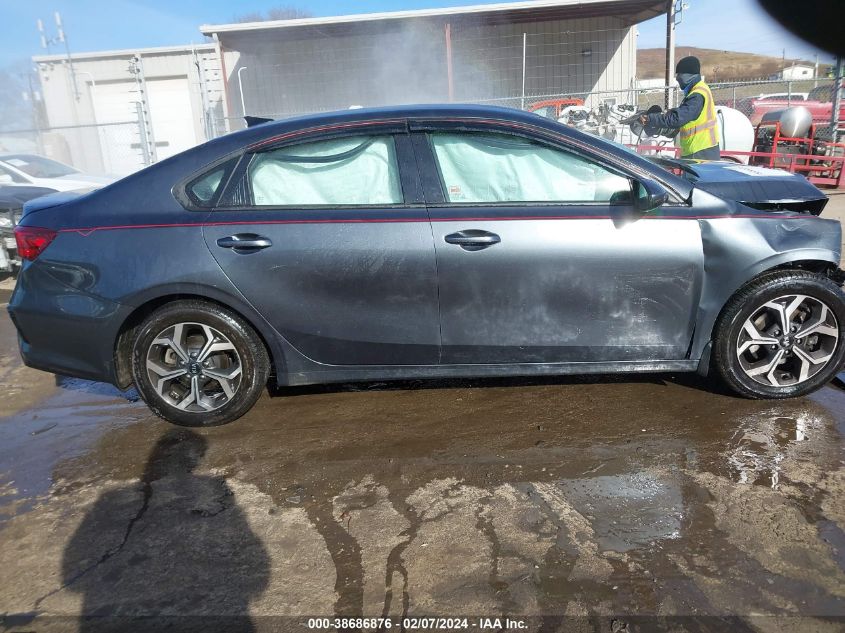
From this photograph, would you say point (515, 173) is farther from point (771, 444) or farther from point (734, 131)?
point (734, 131)

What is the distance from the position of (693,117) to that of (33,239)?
5577mm

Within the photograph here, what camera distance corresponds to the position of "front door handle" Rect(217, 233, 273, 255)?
320cm

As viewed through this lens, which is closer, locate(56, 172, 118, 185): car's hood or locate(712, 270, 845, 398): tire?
locate(712, 270, 845, 398): tire

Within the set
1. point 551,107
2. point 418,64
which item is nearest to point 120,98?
point 418,64

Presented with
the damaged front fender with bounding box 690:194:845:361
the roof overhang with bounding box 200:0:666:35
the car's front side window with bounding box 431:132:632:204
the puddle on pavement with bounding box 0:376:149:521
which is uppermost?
the roof overhang with bounding box 200:0:666:35

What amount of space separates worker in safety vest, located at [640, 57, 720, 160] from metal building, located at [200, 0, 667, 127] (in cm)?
1381

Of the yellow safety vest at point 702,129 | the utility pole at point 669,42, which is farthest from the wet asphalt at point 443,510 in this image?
the utility pole at point 669,42

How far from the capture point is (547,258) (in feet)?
10.4

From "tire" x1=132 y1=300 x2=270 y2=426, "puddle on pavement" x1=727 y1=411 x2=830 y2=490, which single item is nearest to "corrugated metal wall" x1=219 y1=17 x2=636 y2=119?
"tire" x1=132 y1=300 x2=270 y2=426

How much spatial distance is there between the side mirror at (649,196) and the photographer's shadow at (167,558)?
2344mm

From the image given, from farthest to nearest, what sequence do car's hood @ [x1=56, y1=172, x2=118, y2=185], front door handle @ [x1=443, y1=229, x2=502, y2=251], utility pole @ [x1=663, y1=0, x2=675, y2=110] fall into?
utility pole @ [x1=663, y1=0, x2=675, y2=110]
car's hood @ [x1=56, y1=172, x2=118, y2=185]
front door handle @ [x1=443, y1=229, x2=502, y2=251]

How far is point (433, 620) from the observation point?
6.81 ft

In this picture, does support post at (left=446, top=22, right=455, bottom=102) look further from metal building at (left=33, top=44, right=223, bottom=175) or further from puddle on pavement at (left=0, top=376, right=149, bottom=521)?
puddle on pavement at (left=0, top=376, right=149, bottom=521)

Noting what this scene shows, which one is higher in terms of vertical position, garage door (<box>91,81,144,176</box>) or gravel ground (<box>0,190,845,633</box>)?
garage door (<box>91,81,144,176</box>)
